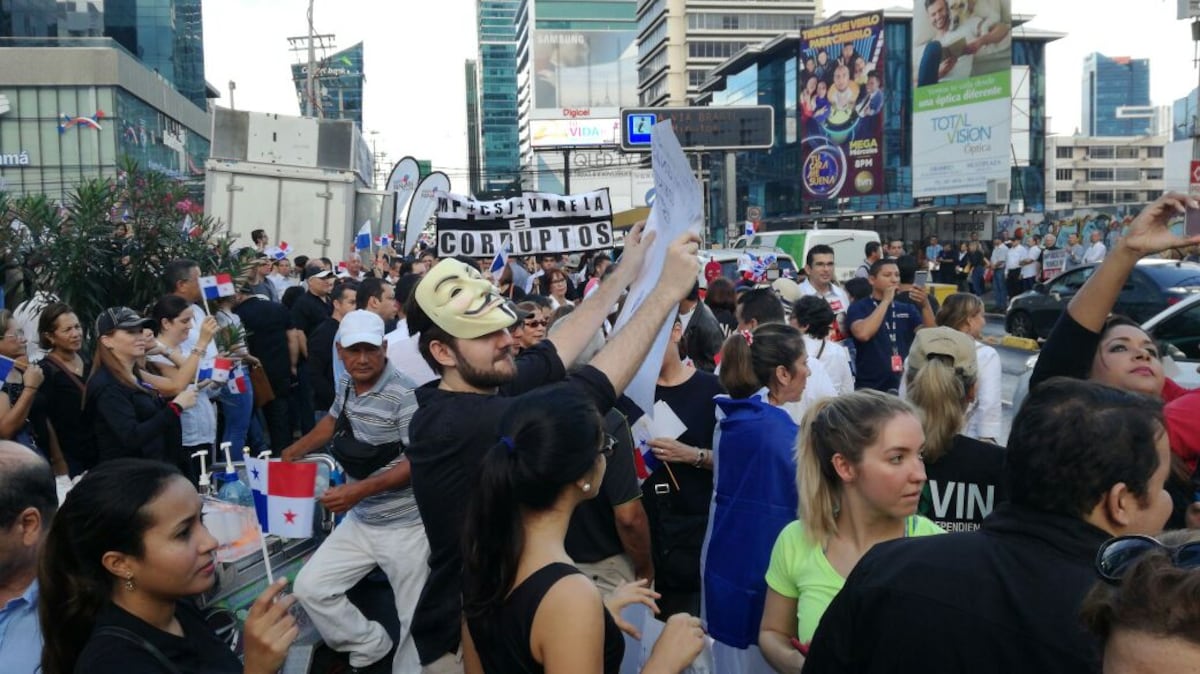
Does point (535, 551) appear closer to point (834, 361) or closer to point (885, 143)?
point (834, 361)

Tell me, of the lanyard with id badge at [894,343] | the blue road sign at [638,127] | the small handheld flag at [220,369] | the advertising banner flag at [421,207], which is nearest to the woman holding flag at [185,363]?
the small handheld flag at [220,369]

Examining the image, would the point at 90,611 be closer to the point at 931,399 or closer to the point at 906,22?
the point at 931,399

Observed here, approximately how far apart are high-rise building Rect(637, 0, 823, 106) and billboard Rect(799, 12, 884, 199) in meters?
58.9

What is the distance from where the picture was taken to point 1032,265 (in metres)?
26.1

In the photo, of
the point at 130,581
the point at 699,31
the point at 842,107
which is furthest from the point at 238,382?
the point at 699,31

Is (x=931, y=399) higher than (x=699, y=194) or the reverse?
the reverse

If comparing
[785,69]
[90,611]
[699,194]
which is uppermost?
[785,69]

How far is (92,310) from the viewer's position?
7.56m

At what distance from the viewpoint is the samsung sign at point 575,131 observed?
321ft

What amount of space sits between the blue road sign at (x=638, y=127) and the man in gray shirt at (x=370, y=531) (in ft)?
133

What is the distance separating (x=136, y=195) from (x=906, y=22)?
72959 mm

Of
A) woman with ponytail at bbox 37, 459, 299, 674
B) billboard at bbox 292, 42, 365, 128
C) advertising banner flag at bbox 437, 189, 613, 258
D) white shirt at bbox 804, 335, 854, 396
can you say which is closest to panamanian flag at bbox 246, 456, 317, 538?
woman with ponytail at bbox 37, 459, 299, 674

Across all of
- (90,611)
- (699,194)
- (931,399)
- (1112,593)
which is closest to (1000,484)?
(931,399)

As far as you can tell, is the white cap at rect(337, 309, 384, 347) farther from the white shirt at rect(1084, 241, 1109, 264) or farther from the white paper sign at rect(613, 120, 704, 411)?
the white shirt at rect(1084, 241, 1109, 264)
